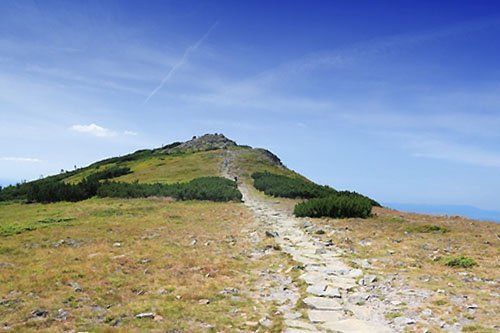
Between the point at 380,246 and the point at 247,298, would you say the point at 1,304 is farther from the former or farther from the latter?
the point at 380,246

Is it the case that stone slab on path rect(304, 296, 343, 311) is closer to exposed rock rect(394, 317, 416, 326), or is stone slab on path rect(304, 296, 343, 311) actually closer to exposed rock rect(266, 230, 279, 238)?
exposed rock rect(394, 317, 416, 326)

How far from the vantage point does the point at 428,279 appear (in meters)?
11.5

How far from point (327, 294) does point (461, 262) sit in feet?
17.9

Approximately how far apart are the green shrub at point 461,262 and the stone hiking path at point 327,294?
3145 millimetres

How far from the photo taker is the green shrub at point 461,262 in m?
12.7

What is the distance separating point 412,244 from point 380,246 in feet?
4.78

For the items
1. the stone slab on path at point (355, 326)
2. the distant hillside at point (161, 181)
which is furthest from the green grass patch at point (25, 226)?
the stone slab on path at point (355, 326)

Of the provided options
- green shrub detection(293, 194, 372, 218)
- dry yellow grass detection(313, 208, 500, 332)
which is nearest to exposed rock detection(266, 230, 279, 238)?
dry yellow grass detection(313, 208, 500, 332)

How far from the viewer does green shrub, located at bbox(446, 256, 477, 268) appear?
12.7 metres

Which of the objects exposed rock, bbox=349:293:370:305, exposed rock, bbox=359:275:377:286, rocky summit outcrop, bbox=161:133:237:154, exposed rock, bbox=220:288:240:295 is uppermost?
rocky summit outcrop, bbox=161:133:237:154

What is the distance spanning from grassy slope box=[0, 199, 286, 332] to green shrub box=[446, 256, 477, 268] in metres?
5.73

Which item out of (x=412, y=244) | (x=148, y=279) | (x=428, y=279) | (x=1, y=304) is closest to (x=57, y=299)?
(x=1, y=304)

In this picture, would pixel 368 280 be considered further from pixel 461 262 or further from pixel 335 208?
pixel 335 208

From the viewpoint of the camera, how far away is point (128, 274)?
1255 cm
